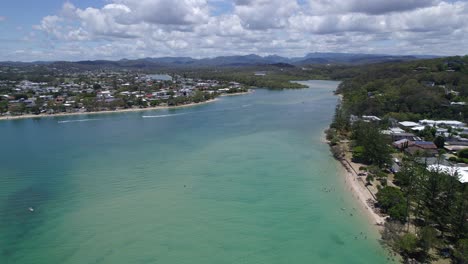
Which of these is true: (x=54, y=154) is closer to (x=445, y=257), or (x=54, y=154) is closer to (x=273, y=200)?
(x=273, y=200)

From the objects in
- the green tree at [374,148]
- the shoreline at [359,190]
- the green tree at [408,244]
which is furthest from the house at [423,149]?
the green tree at [408,244]

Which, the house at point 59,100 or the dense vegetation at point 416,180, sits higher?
the house at point 59,100

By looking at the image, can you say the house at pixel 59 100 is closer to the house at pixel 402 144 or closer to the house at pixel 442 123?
the house at pixel 402 144

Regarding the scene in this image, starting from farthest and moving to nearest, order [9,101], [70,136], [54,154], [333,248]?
[9,101] → [70,136] → [54,154] → [333,248]

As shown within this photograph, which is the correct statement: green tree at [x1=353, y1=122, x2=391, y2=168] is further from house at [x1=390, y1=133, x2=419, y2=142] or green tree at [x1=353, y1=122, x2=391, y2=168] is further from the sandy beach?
house at [x1=390, y1=133, x2=419, y2=142]

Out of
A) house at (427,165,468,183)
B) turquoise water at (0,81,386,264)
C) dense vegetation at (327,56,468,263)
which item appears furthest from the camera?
house at (427,165,468,183)

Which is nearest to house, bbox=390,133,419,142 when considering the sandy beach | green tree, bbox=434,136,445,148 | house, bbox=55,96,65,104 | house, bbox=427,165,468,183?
green tree, bbox=434,136,445,148

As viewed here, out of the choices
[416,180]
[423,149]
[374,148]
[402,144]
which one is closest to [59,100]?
[374,148]

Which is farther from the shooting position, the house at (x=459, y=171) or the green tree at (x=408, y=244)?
the house at (x=459, y=171)

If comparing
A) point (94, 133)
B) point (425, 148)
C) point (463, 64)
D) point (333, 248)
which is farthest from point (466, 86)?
point (94, 133)
